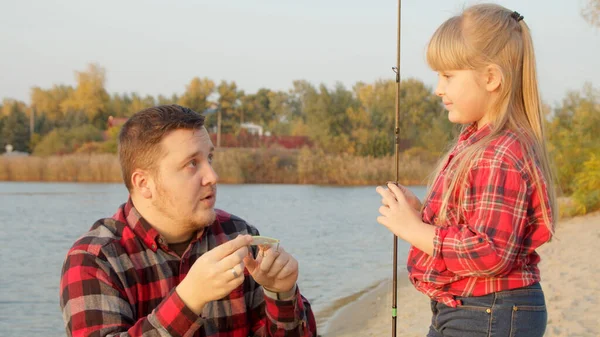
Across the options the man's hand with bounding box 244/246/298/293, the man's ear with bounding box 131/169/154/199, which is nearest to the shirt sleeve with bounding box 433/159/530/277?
the man's hand with bounding box 244/246/298/293

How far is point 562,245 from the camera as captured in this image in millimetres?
11766

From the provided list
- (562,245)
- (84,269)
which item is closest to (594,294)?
(562,245)

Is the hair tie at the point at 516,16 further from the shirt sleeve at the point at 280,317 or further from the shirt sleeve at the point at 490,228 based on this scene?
the shirt sleeve at the point at 280,317

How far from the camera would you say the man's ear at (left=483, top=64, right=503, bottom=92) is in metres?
2.40

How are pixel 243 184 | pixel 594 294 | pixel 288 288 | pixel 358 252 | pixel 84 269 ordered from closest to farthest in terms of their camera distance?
pixel 84 269
pixel 288 288
pixel 594 294
pixel 358 252
pixel 243 184

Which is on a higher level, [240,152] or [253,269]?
[253,269]

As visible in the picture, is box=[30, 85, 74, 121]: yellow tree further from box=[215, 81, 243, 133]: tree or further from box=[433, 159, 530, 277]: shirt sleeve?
box=[433, 159, 530, 277]: shirt sleeve

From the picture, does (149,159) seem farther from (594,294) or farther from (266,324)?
(594,294)

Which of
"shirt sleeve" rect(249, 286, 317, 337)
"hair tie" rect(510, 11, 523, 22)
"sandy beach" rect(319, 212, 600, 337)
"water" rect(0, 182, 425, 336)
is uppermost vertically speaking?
"hair tie" rect(510, 11, 523, 22)

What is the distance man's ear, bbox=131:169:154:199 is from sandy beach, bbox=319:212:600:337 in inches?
161

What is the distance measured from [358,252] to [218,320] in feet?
39.9

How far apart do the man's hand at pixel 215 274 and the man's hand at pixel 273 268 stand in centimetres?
25

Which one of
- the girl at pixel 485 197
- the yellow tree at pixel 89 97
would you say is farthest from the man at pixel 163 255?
the yellow tree at pixel 89 97

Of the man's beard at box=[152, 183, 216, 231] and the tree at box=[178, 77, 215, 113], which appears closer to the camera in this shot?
the man's beard at box=[152, 183, 216, 231]
